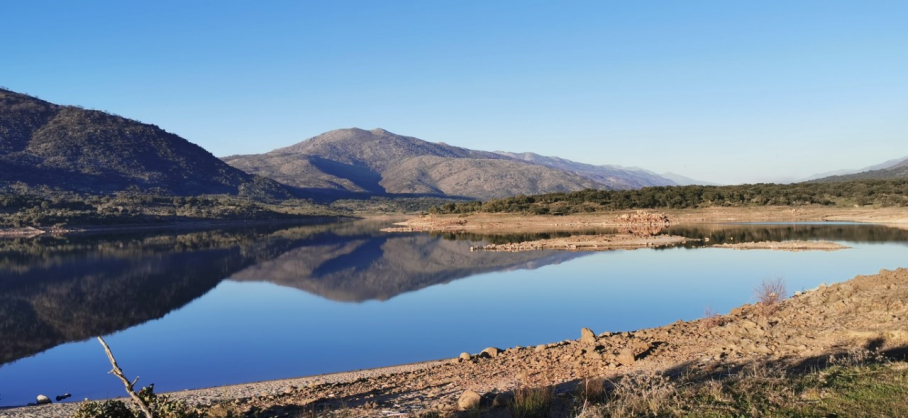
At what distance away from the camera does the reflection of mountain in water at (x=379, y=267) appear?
31.5 metres

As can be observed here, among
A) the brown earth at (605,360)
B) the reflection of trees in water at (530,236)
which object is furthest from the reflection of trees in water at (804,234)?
the brown earth at (605,360)

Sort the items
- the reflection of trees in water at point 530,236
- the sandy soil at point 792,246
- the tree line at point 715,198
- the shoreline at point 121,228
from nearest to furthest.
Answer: the sandy soil at point 792,246, the reflection of trees in water at point 530,236, the tree line at point 715,198, the shoreline at point 121,228

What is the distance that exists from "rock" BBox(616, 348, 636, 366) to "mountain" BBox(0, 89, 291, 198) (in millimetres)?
148050

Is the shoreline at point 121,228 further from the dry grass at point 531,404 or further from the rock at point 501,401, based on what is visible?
the dry grass at point 531,404

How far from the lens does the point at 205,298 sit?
28.9 meters

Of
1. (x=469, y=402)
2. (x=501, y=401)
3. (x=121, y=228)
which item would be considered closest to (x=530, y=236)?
(x=501, y=401)

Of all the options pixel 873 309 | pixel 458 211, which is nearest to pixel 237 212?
pixel 458 211

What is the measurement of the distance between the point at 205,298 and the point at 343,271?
11032 mm

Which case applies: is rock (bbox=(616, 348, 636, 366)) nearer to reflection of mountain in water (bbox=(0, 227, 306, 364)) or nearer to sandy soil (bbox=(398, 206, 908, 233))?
reflection of mountain in water (bbox=(0, 227, 306, 364))

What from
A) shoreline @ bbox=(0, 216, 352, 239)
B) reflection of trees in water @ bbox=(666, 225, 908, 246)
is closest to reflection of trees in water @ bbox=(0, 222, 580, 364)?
reflection of trees in water @ bbox=(666, 225, 908, 246)

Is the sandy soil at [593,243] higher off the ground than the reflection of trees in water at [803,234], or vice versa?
the reflection of trees in water at [803,234]

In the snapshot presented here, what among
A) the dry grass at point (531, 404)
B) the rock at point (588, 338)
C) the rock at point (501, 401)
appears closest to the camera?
the dry grass at point (531, 404)

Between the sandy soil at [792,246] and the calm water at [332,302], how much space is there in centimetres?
160

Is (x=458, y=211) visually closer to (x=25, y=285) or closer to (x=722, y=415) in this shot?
(x=25, y=285)
